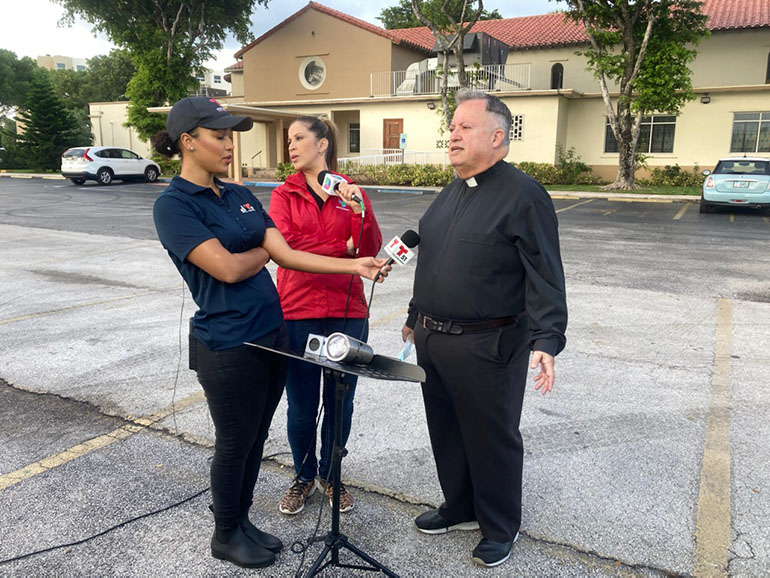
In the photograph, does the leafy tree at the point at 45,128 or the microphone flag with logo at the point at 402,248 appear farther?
the leafy tree at the point at 45,128

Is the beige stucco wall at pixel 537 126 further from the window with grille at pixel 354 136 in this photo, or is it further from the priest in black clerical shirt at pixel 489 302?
the priest in black clerical shirt at pixel 489 302

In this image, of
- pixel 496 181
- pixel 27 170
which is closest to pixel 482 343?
pixel 496 181

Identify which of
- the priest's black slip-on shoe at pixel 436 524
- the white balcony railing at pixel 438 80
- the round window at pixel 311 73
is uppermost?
the round window at pixel 311 73

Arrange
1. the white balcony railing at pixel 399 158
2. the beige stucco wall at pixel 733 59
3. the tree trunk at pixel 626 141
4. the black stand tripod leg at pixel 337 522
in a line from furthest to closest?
the white balcony railing at pixel 399 158, the beige stucco wall at pixel 733 59, the tree trunk at pixel 626 141, the black stand tripod leg at pixel 337 522

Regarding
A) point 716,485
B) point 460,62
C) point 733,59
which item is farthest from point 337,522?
point 733,59

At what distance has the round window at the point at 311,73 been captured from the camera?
31344 millimetres

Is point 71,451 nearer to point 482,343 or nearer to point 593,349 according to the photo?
point 482,343

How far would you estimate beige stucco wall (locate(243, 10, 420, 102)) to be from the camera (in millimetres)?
29828

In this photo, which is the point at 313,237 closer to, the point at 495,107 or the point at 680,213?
the point at 495,107

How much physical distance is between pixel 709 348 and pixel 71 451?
4.97 meters

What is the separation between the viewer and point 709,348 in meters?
5.32

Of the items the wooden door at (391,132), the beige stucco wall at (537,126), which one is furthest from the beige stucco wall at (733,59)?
the wooden door at (391,132)

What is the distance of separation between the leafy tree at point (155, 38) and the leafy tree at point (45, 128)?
4.80 metres

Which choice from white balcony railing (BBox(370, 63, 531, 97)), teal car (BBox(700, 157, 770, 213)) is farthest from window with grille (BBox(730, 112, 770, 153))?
teal car (BBox(700, 157, 770, 213))
